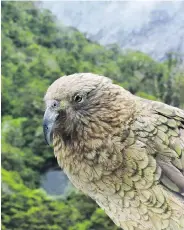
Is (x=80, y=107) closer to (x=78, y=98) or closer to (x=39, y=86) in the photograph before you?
(x=78, y=98)

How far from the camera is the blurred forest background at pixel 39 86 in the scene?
2.02 m

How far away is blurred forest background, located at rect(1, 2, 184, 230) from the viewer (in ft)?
6.63

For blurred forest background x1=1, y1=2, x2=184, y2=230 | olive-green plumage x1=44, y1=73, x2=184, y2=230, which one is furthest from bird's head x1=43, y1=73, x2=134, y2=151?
blurred forest background x1=1, y1=2, x2=184, y2=230

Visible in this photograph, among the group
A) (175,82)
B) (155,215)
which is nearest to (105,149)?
(155,215)

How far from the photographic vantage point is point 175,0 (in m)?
2.00

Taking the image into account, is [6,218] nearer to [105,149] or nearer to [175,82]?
[175,82]

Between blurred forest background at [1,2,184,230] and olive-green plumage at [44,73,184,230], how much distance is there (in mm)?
1100

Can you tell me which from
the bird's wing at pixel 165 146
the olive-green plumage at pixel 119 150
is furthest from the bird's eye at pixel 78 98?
the bird's wing at pixel 165 146

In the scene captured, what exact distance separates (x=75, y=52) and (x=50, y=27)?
167 mm

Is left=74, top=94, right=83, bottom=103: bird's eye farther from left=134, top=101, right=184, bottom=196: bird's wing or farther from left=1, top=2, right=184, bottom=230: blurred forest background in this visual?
left=1, top=2, right=184, bottom=230: blurred forest background

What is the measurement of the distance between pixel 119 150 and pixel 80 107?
0.11 meters

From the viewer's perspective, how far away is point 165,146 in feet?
2.94

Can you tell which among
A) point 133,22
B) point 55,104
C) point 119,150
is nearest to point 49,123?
point 55,104

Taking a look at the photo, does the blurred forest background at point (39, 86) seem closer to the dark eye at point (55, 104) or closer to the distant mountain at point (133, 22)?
the distant mountain at point (133, 22)
